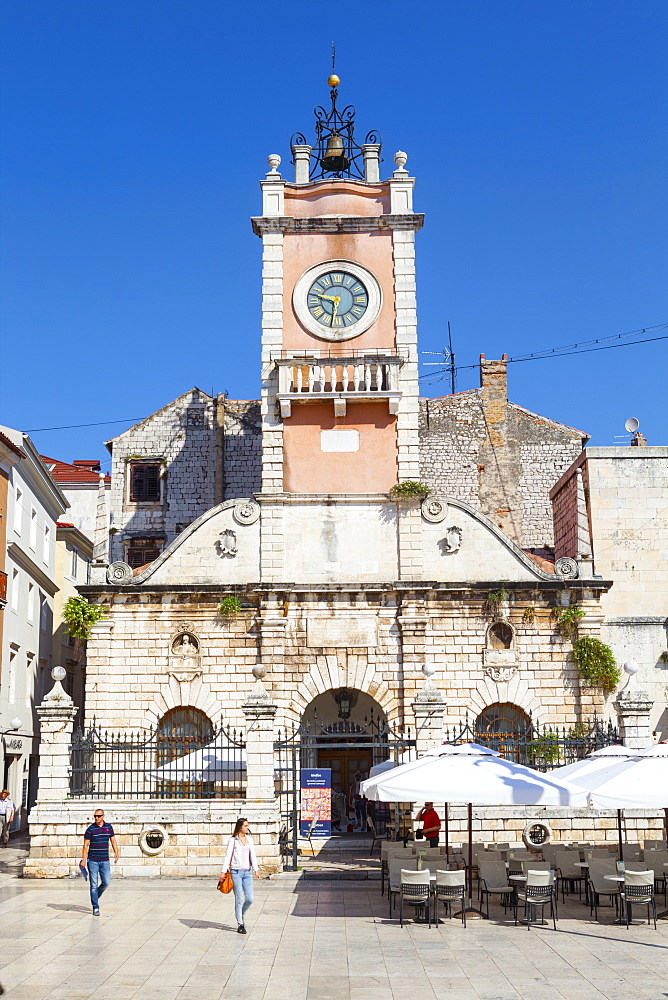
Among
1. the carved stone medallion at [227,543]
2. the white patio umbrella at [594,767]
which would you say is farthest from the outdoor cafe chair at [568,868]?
the carved stone medallion at [227,543]

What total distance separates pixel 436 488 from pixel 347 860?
17714 mm

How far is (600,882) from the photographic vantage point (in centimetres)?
1559

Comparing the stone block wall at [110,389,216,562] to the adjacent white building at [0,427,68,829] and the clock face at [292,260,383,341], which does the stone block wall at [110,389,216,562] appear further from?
the clock face at [292,260,383,341]

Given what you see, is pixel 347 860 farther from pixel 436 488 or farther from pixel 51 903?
pixel 436 488

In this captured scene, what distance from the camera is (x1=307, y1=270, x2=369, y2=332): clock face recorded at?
2891cm

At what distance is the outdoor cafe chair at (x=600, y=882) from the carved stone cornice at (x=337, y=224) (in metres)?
18.5

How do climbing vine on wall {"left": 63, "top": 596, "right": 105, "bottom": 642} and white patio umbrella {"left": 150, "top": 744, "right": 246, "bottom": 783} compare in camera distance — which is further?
climbing vine on wall {"left": 63, "top": 596, "right": 105, "bottom": 642}

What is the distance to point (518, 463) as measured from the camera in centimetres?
3762

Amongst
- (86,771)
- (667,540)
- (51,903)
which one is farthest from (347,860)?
(667,540)

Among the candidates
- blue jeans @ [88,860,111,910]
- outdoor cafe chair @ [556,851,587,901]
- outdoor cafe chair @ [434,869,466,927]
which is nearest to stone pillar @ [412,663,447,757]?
outdoor cafe chair @ [556,851,587,901]

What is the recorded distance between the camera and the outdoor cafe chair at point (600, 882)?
15.5 metres

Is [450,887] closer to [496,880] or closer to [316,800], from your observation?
[496,880]

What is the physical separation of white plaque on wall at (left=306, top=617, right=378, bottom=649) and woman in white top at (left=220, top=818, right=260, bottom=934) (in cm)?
1165

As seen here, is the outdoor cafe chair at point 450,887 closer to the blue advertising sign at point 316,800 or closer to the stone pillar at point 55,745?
the blue advertising sign at point 316,800
